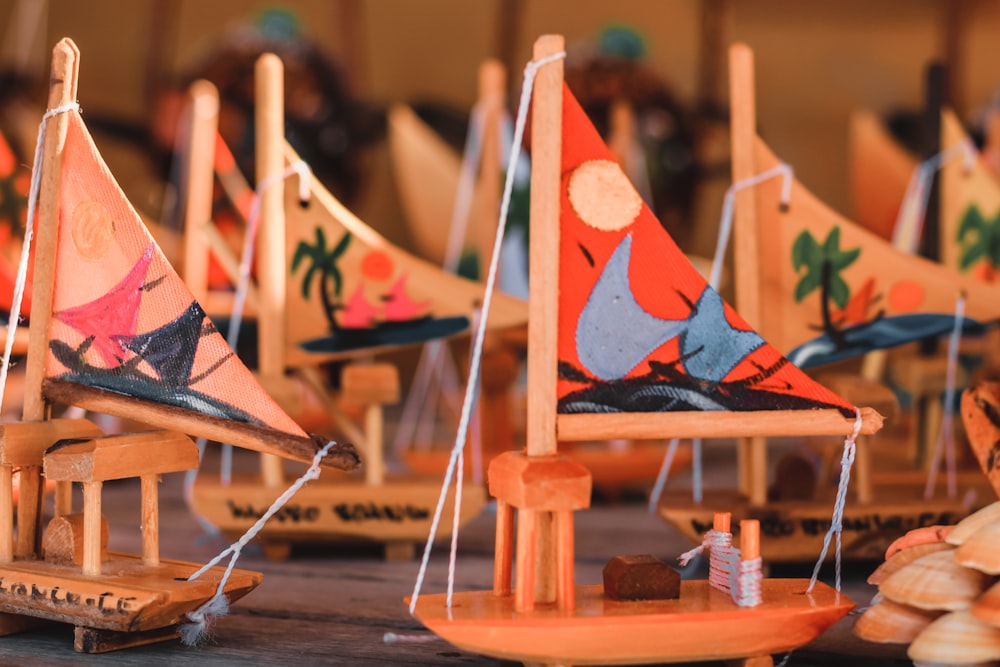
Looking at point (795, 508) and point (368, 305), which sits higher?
point (368, 305)

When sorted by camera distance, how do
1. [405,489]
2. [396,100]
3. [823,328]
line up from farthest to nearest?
[396,100], [405,489], [823,328]

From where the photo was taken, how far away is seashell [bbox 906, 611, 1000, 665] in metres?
1.00

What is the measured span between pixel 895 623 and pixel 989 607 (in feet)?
0.30

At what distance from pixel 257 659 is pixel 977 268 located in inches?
47.0

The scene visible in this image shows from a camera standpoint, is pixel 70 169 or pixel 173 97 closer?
pixel 70 169

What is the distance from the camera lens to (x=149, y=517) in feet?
3.91

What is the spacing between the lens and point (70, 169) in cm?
123

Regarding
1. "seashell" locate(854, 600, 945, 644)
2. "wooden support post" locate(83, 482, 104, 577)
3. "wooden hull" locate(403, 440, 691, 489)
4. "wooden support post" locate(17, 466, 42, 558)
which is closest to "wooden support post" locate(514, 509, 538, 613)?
"seashell" locate(854, 600, 945, 644)

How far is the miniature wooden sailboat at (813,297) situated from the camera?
1475 mm

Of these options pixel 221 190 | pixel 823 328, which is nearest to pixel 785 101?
pixel 221 190

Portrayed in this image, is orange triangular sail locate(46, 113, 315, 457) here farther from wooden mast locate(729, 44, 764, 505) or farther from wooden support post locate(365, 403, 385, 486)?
wooden mast locate(729, 44, 764, 505)

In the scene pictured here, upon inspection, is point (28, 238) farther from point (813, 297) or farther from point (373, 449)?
point (813, 297)

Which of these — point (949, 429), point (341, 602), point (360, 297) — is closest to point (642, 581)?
point (341, 602)

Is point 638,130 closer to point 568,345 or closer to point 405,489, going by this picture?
point 405,489
